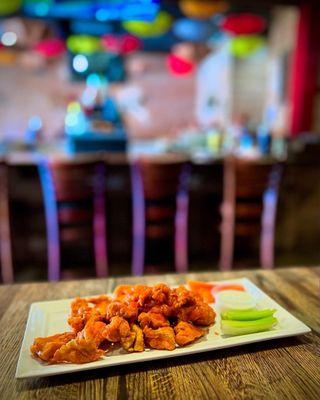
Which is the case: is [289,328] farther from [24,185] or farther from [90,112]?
[90,112]

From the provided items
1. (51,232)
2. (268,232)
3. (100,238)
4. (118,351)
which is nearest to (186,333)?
(118,351)

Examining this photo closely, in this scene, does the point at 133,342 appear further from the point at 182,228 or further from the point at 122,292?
the point at 182,228

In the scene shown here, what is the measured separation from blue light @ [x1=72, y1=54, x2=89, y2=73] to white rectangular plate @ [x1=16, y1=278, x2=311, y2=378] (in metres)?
8.26

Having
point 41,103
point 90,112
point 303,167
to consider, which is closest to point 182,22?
point 90,112

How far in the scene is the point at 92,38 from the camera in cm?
702

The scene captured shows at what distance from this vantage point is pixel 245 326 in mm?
906

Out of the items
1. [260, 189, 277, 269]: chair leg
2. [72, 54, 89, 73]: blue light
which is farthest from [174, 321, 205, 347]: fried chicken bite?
[72, 54, 89, 73]: blue light

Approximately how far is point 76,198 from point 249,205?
136 centimetres

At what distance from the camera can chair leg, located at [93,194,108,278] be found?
2.93 metres

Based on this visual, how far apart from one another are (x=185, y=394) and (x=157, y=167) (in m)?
2.01

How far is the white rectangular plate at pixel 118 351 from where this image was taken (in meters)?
0.77

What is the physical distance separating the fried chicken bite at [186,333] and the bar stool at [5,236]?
2295 millimetres

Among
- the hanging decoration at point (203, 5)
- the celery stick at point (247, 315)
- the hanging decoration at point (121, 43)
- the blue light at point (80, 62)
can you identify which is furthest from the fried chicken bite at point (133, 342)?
the blue light at point (80, 62)

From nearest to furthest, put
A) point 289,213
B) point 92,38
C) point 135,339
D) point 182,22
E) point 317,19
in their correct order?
1. point 135,339
2. point 289,213
3. point 317,19
4. point 182,22
5. point 92,38
